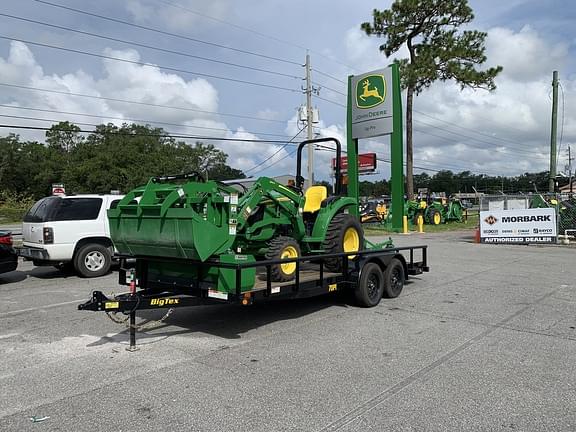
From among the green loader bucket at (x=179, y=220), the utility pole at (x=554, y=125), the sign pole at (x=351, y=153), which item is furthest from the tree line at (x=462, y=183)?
the green loader bucket at (x=179, y=220)

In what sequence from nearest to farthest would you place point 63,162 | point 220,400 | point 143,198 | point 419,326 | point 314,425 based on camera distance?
1. point 314,425
2. point 220,400
3. point 143,198
4. point 419,326
5. point 63,162

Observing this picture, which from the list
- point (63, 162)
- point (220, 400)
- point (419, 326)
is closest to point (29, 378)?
point (220, 400)

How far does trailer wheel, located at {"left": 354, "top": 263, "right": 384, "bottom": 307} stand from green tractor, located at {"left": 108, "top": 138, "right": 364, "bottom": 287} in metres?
0.42

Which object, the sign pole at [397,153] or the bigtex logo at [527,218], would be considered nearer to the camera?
the sign pole at [397,153]

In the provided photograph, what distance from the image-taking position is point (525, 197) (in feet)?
64.8

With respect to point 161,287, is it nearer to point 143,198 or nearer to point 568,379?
point 143,198

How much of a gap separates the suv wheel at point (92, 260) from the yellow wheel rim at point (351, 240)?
5.97 meters

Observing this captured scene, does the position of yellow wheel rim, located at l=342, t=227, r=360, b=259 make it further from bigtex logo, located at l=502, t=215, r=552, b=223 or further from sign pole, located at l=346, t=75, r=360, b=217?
bigtex logo, located at l=502, t=215, r=552, b=223

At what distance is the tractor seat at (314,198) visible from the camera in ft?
25.8

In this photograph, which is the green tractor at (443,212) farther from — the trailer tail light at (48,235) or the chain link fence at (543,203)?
the trailer tail light at (48,235)

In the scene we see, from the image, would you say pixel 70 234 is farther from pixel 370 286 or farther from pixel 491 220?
pixel 491 220

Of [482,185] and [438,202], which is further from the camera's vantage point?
[482,185]

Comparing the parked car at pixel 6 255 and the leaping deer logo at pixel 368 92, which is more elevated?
the leaping deer logo at pixel 368 92

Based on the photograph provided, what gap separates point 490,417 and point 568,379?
1328mm
